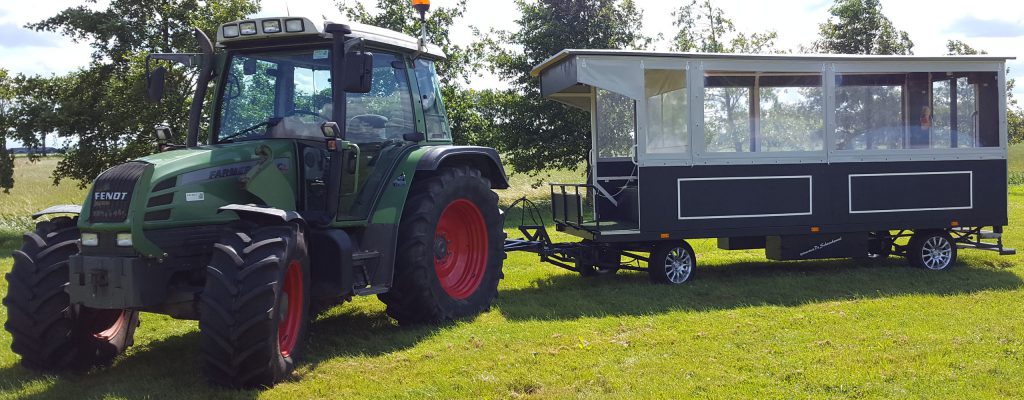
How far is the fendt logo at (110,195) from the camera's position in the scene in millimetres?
5027

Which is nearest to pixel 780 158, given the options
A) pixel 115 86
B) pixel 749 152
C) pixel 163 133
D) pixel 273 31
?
pixel 749 152

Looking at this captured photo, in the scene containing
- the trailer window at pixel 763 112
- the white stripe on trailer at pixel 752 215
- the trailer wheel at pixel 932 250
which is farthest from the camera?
the trailer wheel at pixel 932 250

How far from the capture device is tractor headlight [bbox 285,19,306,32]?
5926 millimetres

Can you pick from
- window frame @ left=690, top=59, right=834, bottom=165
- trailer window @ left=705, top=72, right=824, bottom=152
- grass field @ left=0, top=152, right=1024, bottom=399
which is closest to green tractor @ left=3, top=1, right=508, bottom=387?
grass field @ left=0, top=152, right=1024, bottom=399

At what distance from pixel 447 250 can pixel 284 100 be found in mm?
1964

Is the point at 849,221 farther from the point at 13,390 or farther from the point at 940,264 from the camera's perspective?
the point at 13,390

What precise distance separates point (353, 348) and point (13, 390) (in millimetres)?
2141

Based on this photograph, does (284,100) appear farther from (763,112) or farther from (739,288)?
(763,112)

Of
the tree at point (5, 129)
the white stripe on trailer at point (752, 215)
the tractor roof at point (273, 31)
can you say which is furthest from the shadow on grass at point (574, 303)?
the tree at point (5, 129)

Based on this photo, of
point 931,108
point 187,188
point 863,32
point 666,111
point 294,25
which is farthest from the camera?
point 863,32

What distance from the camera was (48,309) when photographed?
5.13 m

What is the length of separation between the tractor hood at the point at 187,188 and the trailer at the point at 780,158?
3.45 m

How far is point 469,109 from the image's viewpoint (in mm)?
21281

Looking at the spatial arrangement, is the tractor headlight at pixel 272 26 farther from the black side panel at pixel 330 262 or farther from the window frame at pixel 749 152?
the window frame at pixel 749 152
